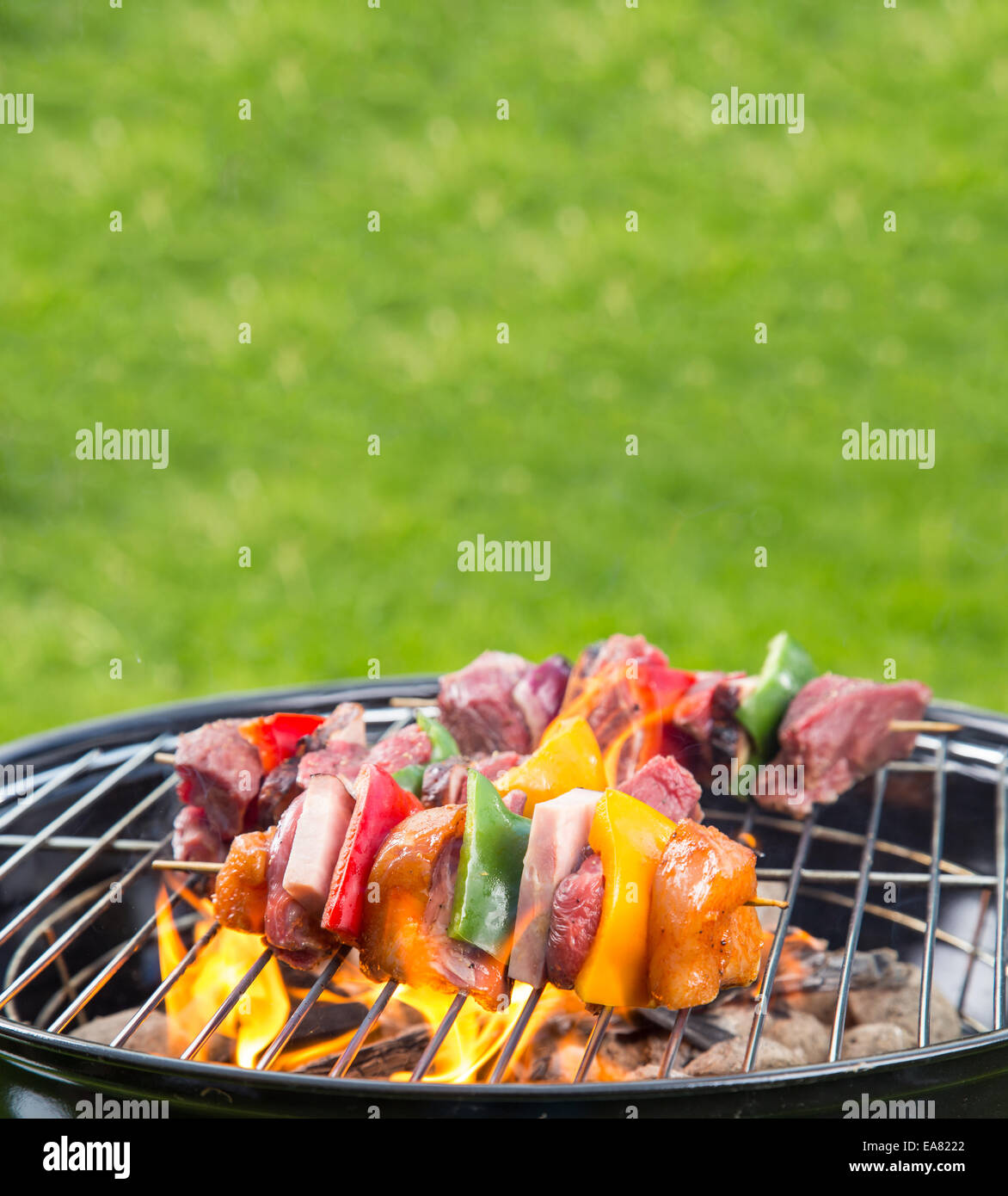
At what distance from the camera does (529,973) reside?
254 centimetres

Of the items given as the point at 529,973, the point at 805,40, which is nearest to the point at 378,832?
the point at 529,973

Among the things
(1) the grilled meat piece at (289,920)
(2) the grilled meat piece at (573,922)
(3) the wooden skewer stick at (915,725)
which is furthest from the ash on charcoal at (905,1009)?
(1) the grilled meat piece at (289,920)

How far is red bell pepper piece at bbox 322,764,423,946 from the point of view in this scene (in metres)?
2.56

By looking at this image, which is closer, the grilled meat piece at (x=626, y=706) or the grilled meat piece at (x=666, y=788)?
the grilled meat piece at (x=666, y=788)

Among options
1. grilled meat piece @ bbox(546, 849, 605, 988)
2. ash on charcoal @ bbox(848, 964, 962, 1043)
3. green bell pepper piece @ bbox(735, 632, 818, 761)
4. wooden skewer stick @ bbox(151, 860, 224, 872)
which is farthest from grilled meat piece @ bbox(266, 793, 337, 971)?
ash on charcoal @ bbox(848, 964, 962, 1043)

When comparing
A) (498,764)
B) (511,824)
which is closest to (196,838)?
(498,764)

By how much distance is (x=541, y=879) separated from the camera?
8.32 ft

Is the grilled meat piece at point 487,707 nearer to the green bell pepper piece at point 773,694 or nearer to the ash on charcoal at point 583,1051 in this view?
the green bell pepper piece at point 773,694

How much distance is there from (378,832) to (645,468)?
467 centimetres

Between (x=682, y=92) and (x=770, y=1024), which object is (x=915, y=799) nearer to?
(x=770, y=1024)

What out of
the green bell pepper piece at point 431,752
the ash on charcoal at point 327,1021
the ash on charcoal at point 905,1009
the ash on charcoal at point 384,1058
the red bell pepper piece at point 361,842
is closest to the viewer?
the red bell pepper piece at point 361,842

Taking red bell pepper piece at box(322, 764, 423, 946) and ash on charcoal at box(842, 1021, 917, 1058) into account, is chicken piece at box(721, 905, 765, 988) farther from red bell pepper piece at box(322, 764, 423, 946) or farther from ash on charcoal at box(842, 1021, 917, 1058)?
red bell pepper piece at box(322, 764, 423, 946)

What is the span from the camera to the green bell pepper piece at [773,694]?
3402mm

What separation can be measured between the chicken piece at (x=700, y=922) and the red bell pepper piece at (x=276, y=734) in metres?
1.14
